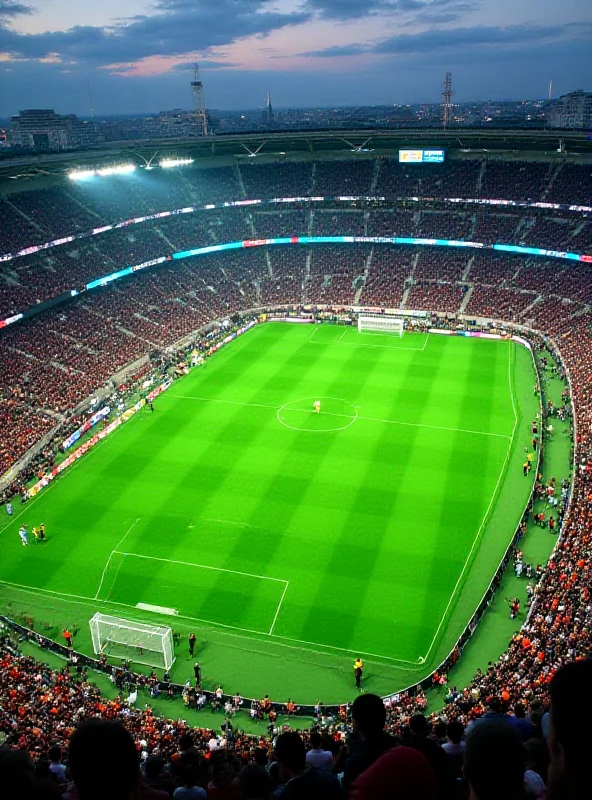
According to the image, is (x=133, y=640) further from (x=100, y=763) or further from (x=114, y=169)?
(x=114, y=169)

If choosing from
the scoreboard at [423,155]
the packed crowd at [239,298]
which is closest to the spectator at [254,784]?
the packed crowd at [239,298]

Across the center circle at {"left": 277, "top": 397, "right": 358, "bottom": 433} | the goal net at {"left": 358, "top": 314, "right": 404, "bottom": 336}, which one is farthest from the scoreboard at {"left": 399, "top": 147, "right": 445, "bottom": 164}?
the center circle at {"left": 277, "top": 397, "right": 358, "bottom": 433}

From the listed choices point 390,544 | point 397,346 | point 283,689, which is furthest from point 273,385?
point 283,689

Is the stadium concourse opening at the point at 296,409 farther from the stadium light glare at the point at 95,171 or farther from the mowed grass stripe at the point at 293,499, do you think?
the stadium light glare at the point at 95,171

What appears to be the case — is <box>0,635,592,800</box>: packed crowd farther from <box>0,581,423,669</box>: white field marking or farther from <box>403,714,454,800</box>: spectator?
<box>0,581,423,669</box>: white field marking

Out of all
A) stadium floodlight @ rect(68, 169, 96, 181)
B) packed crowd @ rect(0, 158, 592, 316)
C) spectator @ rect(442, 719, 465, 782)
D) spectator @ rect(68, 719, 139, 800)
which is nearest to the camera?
spectator @ rect(68, 719, 139, 800)

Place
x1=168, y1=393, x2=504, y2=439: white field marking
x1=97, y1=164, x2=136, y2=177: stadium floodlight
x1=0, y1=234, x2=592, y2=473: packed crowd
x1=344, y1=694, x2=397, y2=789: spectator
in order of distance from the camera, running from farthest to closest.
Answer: x1=97, y1=164, x2=136, y2=177: stadium floodlight < x1=0, y1=234, x2=592, y2=473: packed crowd < x1=168, y1=393, x2=504, y2=439: white field marking < x1=344, y1=694, x2=397, y2=789: spectator
